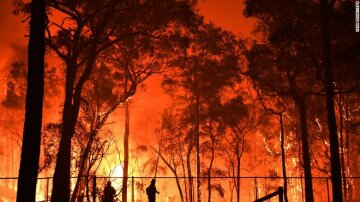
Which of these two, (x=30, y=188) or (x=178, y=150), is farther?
(x=178, y=150)

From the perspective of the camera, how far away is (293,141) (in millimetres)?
42969

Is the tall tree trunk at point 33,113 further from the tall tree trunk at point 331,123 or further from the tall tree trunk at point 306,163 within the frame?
the tall tree trunk at point 306,163

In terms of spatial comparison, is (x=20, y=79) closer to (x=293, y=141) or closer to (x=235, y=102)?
(x=235, y=102)

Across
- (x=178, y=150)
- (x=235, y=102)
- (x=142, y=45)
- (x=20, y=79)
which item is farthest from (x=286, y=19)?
(x=20, y=79)

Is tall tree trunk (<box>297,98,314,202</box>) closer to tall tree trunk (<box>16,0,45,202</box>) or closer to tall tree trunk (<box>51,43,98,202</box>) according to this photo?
tall tree trunk (<box>51,43,98,202</box>)

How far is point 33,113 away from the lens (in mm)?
8812

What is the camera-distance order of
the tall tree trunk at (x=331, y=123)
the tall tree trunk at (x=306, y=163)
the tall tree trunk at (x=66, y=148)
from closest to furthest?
the tall tree trunk at (x=331, y=123) < the tall tree trunk at (x=66, y=148) < the tall tree trunk at (x=306, y=163)

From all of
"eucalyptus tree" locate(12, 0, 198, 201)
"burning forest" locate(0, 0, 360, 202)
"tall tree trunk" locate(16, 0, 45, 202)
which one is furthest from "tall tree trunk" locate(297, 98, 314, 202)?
"tall tree trunk" locate(16, 0, 45, 202)

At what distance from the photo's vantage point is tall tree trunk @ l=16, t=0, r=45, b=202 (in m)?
8.45

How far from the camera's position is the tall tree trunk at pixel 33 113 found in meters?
8.45

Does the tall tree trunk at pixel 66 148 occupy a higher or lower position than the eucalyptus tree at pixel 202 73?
lower

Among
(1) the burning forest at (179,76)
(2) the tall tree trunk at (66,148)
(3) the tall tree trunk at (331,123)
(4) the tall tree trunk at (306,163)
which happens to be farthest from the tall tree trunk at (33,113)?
(4) the tall tree trunk at (306,163)

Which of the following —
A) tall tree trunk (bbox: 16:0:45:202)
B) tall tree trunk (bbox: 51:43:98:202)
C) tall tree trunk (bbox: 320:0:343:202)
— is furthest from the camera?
tall tree trunk (bbox: 51:43:98:202)

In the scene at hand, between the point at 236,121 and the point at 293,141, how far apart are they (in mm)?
10167
